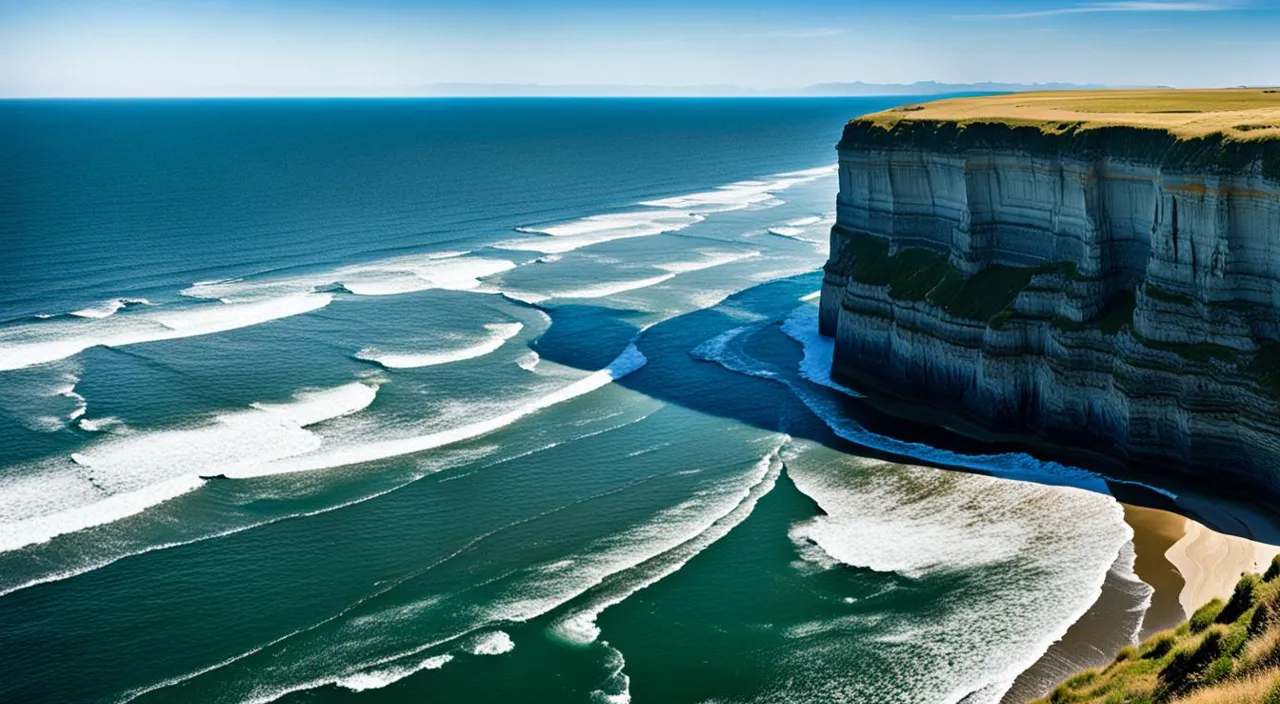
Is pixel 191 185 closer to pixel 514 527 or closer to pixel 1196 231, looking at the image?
pixel 514 527

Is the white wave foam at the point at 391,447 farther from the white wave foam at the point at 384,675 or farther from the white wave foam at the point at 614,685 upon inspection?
the white wave foam at the point at 614,685

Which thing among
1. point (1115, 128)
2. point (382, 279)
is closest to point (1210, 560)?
point (1115, 128)

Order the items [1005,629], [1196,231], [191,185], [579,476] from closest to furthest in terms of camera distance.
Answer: [1005,629] < [1196,231] < [579,476] < [191,185]

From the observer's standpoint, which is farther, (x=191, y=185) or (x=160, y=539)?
(x=191, y=185)

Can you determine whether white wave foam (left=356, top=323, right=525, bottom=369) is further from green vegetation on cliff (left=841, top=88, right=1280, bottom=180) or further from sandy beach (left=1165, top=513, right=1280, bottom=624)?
sandy beach (left=1165, top=513, right=1280, bottom=624)

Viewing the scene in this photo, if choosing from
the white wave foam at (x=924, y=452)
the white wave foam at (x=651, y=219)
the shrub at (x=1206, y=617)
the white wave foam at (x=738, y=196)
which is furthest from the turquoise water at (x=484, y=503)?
the white wave foam at (x=738, y=196)

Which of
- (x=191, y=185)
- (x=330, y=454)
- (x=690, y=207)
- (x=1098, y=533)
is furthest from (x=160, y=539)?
(x=191, y=185)

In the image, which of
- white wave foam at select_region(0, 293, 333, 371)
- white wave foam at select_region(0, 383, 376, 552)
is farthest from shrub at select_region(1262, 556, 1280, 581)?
white wave foam at select_region(0, 293, 333, 371)
